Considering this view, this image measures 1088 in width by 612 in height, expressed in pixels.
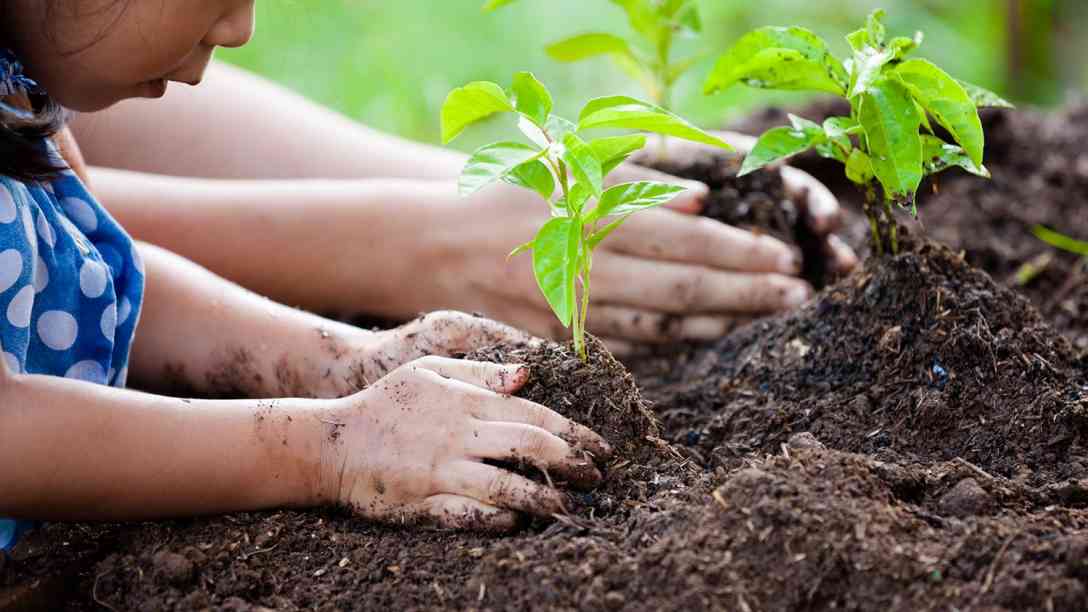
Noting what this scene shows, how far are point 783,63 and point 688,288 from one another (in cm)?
54

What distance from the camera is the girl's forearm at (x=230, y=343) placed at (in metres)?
1.45

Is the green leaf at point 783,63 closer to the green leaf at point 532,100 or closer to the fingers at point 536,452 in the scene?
the green leaf at point 532,100

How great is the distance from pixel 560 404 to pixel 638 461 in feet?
0.33

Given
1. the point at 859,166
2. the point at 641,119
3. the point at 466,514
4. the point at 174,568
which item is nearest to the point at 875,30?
the point at 859,166

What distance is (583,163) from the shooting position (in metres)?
1.07

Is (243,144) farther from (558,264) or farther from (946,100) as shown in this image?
(946,100)

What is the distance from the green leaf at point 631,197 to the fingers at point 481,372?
18 centimetres

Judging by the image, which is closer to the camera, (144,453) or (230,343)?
(144,453)

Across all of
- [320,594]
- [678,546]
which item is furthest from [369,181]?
[678,546]

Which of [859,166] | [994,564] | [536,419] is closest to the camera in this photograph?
[994,564]

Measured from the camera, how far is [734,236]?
1.73 metres

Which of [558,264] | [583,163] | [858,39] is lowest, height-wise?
[558,264]

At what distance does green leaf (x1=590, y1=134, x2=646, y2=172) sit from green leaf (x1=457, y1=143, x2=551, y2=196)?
2.8 inches

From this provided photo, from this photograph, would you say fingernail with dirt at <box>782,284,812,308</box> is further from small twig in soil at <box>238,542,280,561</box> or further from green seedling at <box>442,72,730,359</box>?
small twig in soil at <box>238,542,280,561</box>
